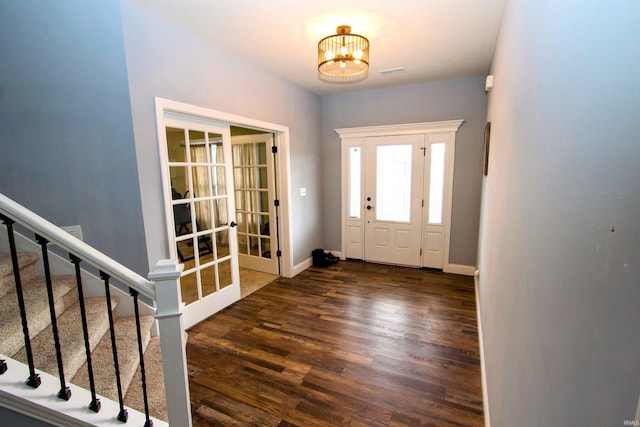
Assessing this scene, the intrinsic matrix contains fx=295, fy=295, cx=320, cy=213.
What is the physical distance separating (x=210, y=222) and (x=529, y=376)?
2.93 m

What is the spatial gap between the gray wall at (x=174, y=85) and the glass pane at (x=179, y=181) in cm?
29

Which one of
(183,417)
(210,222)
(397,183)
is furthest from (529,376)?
(397,183)

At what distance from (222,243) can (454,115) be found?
355cm

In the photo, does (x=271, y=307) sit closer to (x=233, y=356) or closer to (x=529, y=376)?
(x=233, y=356)

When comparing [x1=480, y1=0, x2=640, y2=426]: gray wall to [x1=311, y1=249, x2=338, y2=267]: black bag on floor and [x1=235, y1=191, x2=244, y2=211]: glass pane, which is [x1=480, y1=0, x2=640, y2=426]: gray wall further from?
[x1=235, y1=191, x2=244, y2=211]: glass pane

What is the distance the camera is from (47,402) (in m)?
1.27

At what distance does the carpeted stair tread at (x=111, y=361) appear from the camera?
5.41ft

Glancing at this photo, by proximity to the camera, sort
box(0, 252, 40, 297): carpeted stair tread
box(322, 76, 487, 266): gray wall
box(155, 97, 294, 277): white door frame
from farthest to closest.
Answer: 1. box(322, 76, 487, 266): gray wall
2. box(155, 97, 294, 277): white door frame
3. box(0, 252, 40, 297): carpeted stair tread

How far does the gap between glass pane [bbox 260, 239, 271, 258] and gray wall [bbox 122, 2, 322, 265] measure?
3.50 ft

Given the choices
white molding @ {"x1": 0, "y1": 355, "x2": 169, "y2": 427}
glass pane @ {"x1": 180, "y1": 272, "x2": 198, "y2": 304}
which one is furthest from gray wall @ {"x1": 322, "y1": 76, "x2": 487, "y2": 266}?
white molding @ {"x1": 0, "y1": 355, "x2": 169, "y2": 427}

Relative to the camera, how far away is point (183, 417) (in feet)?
4.82

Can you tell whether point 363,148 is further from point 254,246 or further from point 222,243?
point 222,243

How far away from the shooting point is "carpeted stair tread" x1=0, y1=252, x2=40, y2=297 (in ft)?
5.84

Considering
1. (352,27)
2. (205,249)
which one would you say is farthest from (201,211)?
(352,27)
